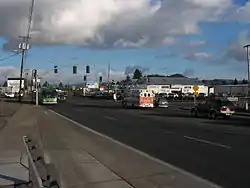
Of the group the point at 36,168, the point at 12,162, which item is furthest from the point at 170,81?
the point at 36,168

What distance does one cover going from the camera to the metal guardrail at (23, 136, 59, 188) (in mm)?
6393

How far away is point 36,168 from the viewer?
7910 mm

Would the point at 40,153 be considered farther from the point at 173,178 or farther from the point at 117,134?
the point at 117,134

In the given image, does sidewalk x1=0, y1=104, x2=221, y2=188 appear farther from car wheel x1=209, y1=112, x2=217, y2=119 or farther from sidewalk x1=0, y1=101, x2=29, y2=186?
car wheel x1=209, y1=112, x2=217, y2=119

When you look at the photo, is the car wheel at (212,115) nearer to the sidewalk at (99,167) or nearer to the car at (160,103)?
the sidewalk at (99,167)

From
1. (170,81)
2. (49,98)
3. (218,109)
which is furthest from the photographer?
(170,81)

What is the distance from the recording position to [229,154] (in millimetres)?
14570

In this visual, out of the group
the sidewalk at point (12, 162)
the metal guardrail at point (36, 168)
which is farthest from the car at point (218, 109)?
the metal guardrail at point (36, 168)

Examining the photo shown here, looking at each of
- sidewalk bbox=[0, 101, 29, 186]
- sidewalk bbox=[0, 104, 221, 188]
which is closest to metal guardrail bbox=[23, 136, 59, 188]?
sidewalk bbox=[0, 104, 221, 188]

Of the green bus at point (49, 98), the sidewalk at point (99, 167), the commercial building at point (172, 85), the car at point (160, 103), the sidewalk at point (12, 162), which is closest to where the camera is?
the sidewalk at point (99, 167)

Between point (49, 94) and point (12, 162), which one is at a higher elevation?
point (49, 94)

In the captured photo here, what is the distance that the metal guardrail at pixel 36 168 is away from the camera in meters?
6.39

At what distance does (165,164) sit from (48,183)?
262 inches

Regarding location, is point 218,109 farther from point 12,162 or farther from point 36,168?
point 36,168
